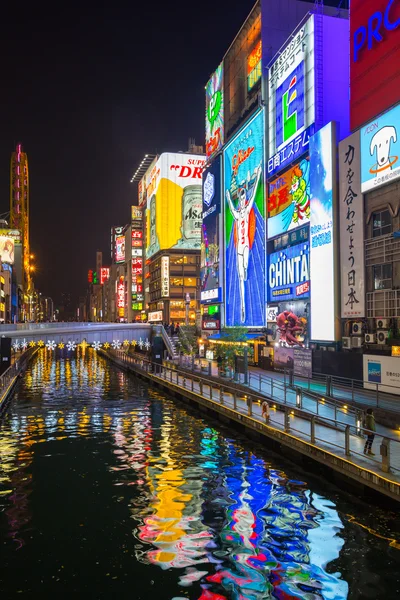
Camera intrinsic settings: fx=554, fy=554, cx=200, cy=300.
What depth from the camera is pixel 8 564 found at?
44.6 ft

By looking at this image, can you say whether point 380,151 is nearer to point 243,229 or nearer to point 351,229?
point 351,229

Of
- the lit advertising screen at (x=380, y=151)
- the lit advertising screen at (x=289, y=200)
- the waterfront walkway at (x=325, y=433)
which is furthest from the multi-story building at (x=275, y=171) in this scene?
the waterfront walkway at (x=325, y=433)

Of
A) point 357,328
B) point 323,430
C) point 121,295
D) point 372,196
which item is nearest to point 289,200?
point 372,196

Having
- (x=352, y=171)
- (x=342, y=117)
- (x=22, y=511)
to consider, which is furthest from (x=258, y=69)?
(x=22, y=511)

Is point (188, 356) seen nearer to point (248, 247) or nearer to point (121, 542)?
point (248, 247)

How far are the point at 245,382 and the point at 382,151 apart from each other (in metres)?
17.2

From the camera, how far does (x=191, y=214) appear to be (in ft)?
440

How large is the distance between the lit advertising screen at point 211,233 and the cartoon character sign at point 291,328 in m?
24.1

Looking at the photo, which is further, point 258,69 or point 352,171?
point 258,69

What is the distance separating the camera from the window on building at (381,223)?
3425 cm

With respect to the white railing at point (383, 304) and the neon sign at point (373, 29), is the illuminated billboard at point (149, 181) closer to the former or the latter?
the neon sign at point (373, 29)

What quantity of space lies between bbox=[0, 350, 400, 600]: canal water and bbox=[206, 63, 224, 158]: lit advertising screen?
2284 inches

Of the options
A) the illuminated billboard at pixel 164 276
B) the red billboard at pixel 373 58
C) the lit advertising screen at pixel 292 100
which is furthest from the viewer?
the illuminated billboard at pixel 164 276

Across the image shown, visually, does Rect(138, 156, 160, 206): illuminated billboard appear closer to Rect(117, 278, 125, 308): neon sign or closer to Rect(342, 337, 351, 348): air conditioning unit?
Rect(117, 278, 125, 308): neon sign
